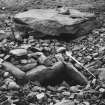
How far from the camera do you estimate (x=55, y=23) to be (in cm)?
453

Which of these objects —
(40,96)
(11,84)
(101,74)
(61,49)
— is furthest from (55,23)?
(40,96)

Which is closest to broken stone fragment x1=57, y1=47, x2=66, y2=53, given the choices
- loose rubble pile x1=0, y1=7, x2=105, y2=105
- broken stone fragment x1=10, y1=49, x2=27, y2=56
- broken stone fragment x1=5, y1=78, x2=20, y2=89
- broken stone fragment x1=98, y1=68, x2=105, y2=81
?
loose rubble pile x1=0, y1=7, x2=105, y2=105

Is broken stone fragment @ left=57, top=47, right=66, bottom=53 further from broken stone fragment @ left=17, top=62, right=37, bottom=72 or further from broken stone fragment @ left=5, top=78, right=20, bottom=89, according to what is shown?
broken stone fragment @ left=5, top=78, right=20, bottom=89

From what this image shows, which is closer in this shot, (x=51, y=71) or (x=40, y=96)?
(x=40, y=96)

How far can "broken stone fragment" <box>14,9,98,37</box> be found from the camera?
450cm

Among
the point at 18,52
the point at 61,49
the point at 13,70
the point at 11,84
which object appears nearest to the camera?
the point at 11,84

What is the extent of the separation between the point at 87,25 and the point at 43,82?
59.1 inches

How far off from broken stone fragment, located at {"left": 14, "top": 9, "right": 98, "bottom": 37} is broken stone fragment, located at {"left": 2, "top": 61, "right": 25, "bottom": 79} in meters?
0.95

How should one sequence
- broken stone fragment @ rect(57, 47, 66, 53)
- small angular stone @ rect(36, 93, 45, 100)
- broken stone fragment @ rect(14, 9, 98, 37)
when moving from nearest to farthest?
1. small angular stone @ rect(36, 93, 45, 100)
2. broken stone fragment @ rect(57, 47, 66, 53)
3. broken stone fragment @ rect(14, 9, 98, 37)

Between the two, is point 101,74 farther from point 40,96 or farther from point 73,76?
point 40,96

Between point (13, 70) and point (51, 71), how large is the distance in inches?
18.6

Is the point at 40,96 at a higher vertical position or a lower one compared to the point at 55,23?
lower

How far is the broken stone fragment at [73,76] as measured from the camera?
11.7 feet

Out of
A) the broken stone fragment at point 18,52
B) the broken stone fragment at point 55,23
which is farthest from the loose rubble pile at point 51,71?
the broken stone fragment at point 55,23
